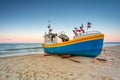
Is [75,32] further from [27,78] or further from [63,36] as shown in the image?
[27,78]

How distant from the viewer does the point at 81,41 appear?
1127 cm

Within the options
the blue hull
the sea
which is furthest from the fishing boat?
the sea

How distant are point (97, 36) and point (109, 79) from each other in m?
4.93

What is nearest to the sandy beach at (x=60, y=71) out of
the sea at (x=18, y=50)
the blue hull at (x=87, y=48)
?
the blue hull at (x=87, y=48)

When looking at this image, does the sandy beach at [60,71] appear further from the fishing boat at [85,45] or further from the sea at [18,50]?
the sea at [18,50]

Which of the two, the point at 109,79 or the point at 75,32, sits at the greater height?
the point at 75,32

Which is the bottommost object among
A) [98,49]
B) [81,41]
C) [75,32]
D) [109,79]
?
[109,79]

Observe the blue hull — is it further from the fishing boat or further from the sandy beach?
the sandy beach

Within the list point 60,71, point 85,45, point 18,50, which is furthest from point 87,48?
point 18,50

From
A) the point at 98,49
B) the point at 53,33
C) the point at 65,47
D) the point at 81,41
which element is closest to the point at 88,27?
the point at 81,41

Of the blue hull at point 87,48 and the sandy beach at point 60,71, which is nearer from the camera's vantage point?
the sandy beach at point 60,71

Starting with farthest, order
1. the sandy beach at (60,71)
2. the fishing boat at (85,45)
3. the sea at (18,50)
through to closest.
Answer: the sea at (18,50), the fishing boat at (85,45), the sandy beach at (60,71)

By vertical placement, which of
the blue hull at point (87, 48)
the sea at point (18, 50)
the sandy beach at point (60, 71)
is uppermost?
the blue hull at point (87, 48)

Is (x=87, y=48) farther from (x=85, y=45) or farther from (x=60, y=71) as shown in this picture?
(x=60, y=71)
